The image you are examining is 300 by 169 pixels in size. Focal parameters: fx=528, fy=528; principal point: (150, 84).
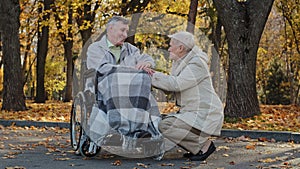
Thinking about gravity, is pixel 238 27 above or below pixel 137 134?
above

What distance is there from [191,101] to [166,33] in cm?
1883

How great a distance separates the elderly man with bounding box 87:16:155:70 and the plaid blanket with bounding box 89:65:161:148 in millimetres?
235

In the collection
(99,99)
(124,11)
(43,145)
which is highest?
(124,11)

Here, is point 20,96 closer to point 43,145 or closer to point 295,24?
point 43,145

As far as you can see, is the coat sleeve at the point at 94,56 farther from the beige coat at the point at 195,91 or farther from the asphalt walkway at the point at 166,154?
the asphalt walkway at the point at 166,154

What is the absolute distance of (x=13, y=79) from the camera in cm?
1562

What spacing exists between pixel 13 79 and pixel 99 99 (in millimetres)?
9750

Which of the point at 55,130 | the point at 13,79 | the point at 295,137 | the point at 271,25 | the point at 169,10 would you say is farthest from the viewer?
the point at 271,25

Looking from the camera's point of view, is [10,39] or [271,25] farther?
[271,25]

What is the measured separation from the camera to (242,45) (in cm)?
1198

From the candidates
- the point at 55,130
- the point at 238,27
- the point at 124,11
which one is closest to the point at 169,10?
the point at 124,11

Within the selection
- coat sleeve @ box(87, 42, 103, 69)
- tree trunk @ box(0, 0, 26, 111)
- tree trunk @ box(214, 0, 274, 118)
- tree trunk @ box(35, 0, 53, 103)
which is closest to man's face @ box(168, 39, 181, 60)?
coat sleeve @ box(87, 42, 103, 69)

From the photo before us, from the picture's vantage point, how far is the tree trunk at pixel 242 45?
11867mm

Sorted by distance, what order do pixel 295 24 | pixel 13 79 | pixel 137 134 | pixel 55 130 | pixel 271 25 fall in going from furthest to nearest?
pixel 271 25
pixel 295 24
pixel 13 79
pixel 55 130
pixel 137 134
